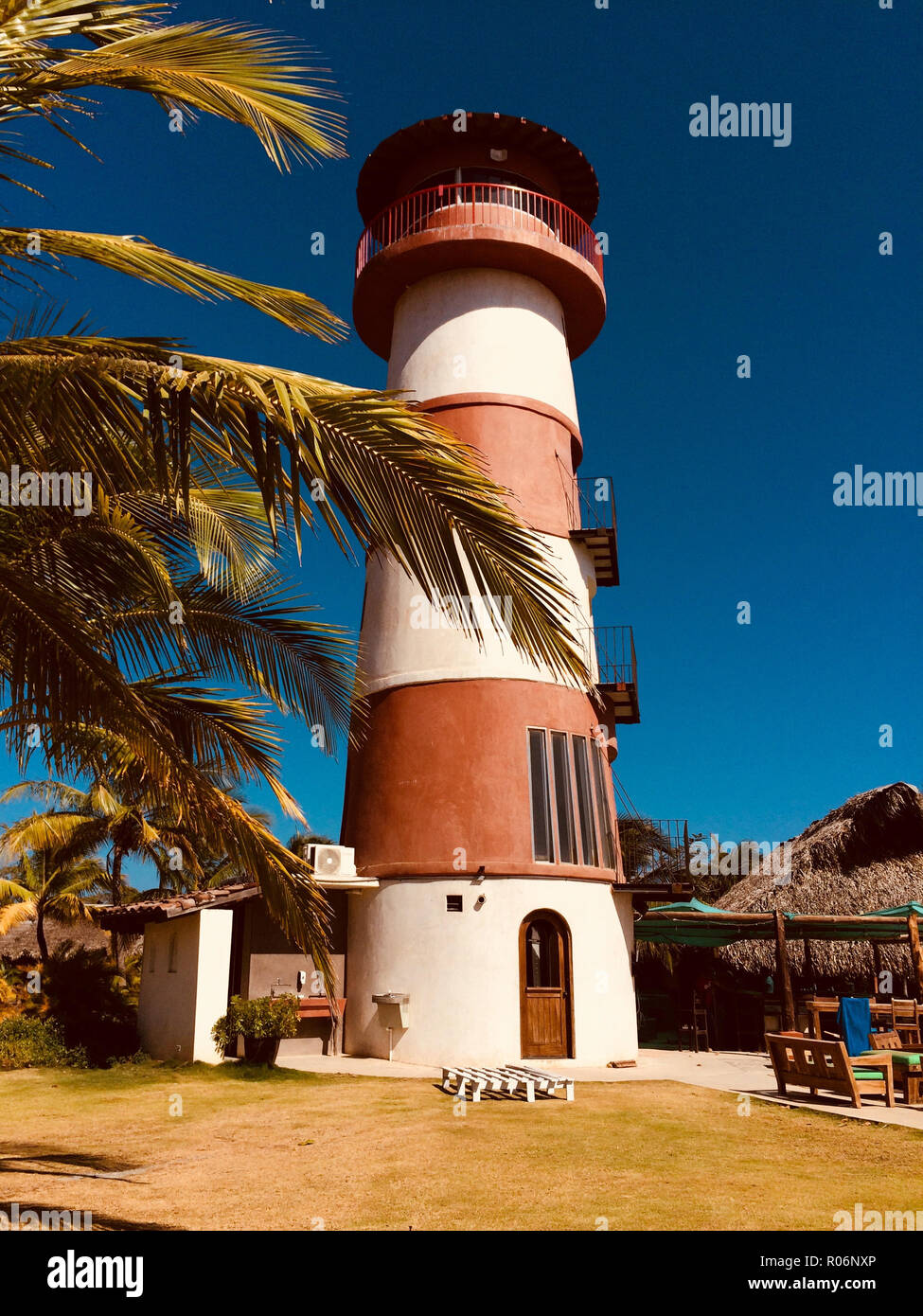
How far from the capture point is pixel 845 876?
955 inches

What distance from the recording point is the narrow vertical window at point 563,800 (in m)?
17.4

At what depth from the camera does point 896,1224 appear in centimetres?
635

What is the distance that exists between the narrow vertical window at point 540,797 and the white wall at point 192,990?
17.7 ft

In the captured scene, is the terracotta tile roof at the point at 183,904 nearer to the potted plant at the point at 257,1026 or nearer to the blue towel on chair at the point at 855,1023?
the potted plant at the point at 257,1026

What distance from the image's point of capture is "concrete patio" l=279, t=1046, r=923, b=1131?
12289mm

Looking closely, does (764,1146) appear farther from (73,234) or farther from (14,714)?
(73,234)

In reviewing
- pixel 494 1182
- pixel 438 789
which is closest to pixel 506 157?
pixel 438 789

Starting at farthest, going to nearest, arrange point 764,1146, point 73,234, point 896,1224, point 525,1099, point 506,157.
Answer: point 506,157, point 525,1099, point 764,1146, point 896,1224, point 73,234

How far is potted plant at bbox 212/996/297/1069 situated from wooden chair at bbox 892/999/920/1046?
9.97m

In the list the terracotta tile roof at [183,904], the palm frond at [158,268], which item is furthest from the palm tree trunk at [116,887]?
the palm frond at [158,268]

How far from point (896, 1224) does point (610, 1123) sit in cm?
495

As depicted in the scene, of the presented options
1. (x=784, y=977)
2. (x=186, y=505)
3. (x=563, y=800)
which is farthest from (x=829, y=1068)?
(x=186, y=505)

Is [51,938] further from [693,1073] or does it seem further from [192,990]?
[693,1073]

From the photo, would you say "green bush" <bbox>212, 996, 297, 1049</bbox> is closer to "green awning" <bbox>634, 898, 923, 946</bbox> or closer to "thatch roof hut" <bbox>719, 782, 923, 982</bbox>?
"green awning" <bbox>634, 898, 923, 946</bbox>
